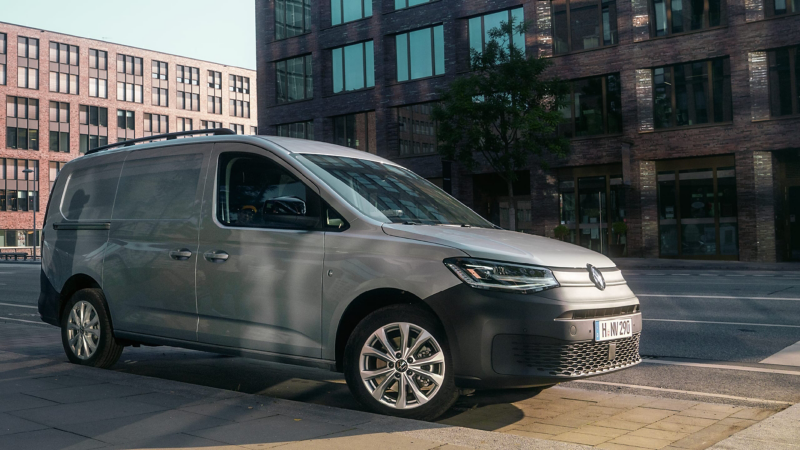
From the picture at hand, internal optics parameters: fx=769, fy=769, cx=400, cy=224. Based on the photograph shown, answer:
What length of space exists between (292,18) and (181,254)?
35072 mm

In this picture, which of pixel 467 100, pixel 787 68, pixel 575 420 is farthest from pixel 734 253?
pixel 575 420

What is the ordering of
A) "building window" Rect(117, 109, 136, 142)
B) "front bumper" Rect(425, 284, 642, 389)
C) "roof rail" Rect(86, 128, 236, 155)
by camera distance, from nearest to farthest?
"front bumper" Rect(425, 284, 642, 389)
"roof rail" Rect(86, 128, 236, 155)
"building window" Rect(117, 109, 136, 142)

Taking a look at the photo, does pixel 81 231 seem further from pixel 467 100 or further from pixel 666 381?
pixel 467 100

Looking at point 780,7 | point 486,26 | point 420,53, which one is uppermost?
point 486,26

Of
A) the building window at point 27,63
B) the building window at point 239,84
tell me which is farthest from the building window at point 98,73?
the building window at point 239,84

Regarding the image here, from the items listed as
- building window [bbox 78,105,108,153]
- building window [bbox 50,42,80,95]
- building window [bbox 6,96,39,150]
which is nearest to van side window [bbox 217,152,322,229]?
building window [bbox 6,96,39,150]

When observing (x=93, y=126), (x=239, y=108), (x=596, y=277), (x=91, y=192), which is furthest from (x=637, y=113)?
(x=239, y=108)

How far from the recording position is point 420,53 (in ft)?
112

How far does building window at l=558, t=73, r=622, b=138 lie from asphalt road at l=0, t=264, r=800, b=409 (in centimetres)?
1770

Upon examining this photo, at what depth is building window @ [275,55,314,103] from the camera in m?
38.5

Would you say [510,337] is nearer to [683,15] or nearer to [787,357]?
[787,357]

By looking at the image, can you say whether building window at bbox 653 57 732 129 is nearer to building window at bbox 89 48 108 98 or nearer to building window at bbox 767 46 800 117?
building window at bbox 767 46 800 117

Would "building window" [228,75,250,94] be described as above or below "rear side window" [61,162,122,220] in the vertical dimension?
above

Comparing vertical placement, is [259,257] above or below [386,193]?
below
